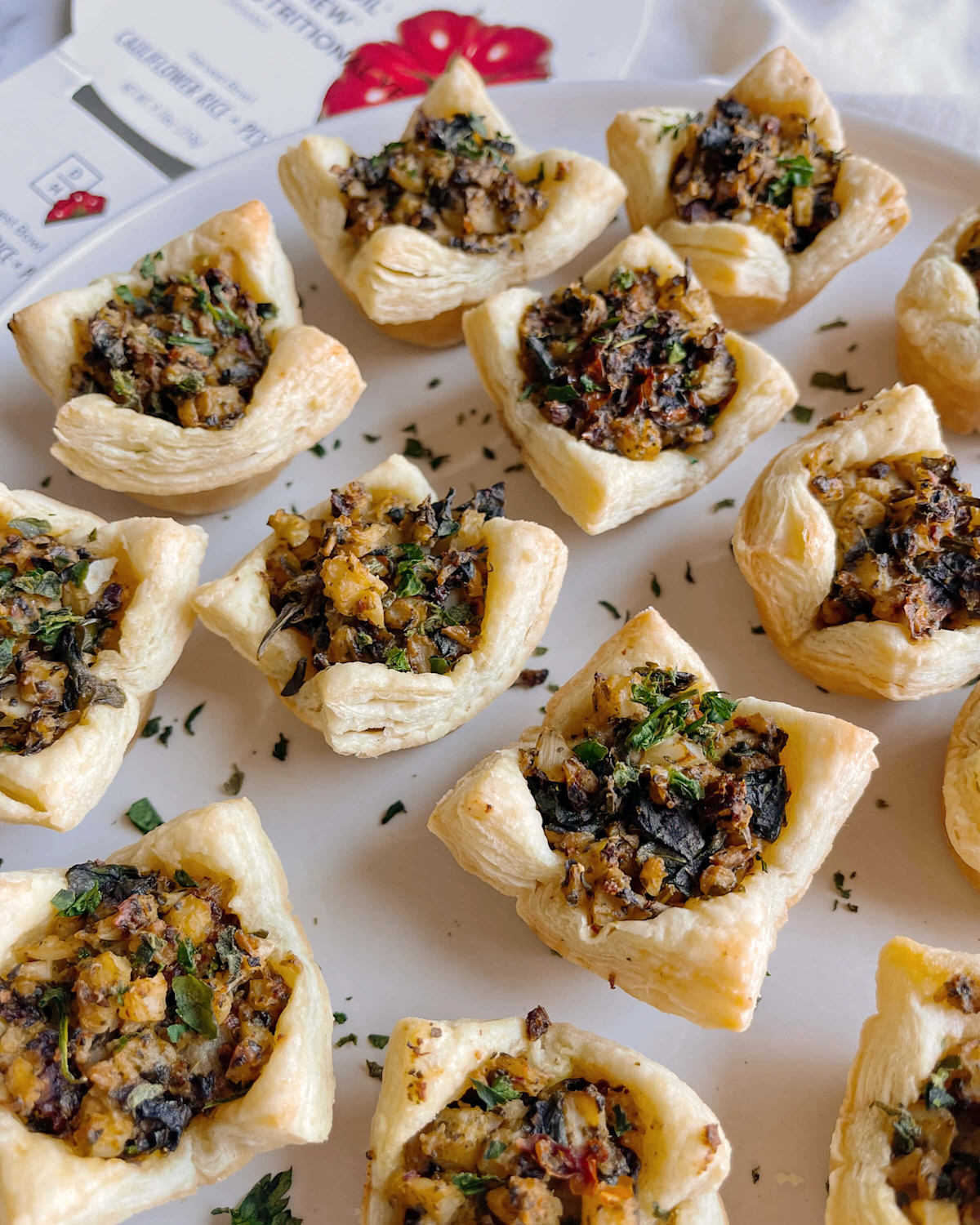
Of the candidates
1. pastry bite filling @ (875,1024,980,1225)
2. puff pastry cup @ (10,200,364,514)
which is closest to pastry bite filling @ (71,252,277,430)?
puff pastry cup @ (10,200,364,514)

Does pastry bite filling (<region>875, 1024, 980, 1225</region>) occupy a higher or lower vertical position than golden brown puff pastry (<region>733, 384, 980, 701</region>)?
lower

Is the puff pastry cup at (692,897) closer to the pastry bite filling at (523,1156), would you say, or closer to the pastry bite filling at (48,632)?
the pastry bite filling at (523,1156)

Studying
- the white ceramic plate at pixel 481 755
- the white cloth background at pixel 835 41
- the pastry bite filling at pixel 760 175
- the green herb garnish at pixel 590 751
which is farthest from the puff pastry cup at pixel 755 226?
the green herb garnish at pixel 590 751

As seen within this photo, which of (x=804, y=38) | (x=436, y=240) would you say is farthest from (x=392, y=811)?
(x=804, y=38)

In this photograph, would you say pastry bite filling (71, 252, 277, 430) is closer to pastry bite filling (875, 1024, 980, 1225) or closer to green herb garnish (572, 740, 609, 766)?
green herb garnish (572, 740, 609, 766)

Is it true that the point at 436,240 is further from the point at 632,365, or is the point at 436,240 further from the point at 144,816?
the point at 144,816

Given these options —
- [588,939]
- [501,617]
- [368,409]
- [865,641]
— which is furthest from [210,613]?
[865,641]
